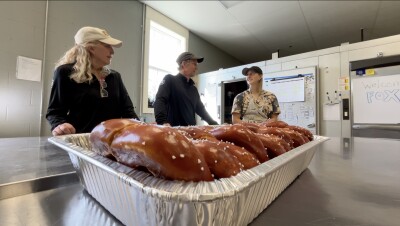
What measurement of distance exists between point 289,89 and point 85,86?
8.59ft

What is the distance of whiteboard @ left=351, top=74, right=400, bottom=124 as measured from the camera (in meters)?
2.29

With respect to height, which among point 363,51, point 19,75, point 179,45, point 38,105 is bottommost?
point 38,105

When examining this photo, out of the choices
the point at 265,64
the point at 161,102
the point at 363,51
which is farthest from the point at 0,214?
the point at 265,64

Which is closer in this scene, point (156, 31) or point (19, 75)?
point (19, 75)

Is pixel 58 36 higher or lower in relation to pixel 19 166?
higher

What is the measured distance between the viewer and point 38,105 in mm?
2131

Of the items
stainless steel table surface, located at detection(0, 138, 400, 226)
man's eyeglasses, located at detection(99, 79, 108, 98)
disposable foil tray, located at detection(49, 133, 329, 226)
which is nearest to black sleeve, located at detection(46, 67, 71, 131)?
man's eyeglasses, located at detection(99, 79, 108, 98)

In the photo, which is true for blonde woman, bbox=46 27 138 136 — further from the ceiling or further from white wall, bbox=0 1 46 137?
the ceiling

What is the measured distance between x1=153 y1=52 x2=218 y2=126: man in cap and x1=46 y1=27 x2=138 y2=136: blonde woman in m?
0.49

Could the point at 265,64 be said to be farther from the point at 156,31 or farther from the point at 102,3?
the point at 102,3

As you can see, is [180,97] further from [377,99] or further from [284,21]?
[284,21]

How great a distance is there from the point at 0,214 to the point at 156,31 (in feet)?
11.8

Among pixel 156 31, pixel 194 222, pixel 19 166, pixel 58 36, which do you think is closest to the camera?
pixel 194 222

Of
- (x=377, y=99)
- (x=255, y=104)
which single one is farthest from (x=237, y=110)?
(x=377, y=99)
